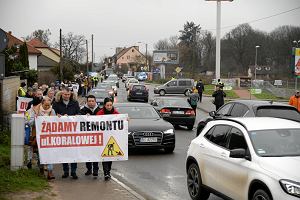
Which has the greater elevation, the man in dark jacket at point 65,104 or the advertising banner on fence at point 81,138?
the man in dark jacket at point 65,104

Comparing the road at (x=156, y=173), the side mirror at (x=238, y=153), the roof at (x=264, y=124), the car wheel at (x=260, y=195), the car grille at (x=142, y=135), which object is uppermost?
the roof at (x=264, y=124)

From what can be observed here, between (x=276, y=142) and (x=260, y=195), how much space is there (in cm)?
113

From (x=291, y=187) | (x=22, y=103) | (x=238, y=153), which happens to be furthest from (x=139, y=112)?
(x=291, y=187)

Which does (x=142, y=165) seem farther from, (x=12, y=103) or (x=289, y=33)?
(x=289, y=33)

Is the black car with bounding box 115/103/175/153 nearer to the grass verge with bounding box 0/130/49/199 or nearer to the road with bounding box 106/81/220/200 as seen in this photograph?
the road with bounding box 106/81/220/200

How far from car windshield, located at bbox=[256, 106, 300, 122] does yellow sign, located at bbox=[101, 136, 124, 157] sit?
13.9 ft

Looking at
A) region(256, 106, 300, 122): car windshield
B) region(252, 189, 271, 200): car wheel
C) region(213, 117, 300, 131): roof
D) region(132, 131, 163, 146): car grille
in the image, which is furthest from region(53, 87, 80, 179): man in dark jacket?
region(252, 189, 271, 200): car wheel

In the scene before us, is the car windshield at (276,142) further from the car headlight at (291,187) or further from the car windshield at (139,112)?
the car windshield at (139,112)

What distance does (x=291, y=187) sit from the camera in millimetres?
6234

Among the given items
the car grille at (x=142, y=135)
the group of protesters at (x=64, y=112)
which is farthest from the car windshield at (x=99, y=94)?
the group of protesters at (x=64, y=112)

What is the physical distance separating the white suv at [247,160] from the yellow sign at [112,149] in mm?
2158

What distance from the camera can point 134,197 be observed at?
355 inches

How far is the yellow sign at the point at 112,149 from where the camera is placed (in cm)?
1095

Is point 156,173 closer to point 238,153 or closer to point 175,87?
point 238,153
